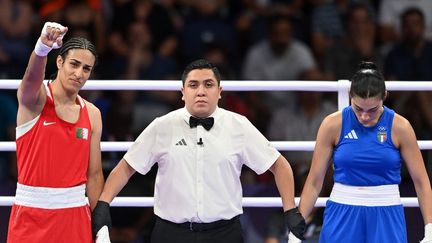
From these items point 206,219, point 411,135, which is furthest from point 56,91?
point 411,135

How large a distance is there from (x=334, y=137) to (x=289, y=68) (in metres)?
3.64

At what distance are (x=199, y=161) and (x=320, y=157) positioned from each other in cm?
62

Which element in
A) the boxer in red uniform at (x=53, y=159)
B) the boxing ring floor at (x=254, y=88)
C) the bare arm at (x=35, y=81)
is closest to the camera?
the bare arm at (x=35, y=81)

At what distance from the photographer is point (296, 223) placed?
5.40 meters

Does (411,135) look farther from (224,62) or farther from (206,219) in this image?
(224,62)

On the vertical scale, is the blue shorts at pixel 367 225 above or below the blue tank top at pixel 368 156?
below

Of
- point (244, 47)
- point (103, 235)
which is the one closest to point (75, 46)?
point (103, 235)

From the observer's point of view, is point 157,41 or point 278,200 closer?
point 278,200

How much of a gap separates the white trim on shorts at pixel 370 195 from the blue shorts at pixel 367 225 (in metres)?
0.02

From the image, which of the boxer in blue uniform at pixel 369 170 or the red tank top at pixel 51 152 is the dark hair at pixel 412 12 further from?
the red tank top at pixel 51 152

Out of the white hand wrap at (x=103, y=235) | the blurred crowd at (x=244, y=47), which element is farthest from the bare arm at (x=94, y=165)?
the blurred crowd at (x=244, y=47)

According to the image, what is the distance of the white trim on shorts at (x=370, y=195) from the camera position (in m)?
5.36

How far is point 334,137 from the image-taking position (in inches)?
215

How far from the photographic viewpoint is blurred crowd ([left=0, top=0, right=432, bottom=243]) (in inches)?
320
